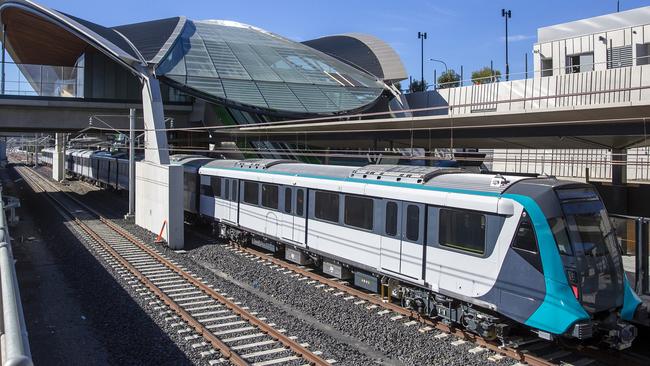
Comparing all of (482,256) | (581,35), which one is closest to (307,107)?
(581,35)

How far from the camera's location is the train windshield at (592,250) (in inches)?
361

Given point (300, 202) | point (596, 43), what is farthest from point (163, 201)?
point (596, 43)

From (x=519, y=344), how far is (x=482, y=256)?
187 centimetres

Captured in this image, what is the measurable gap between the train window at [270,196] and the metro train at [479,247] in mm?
1770

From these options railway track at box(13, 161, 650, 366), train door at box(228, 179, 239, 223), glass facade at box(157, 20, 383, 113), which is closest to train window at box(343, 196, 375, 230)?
railway track at box(13, 161, 650, 366)

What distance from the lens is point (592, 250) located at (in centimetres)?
948

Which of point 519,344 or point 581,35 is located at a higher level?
point 581,35

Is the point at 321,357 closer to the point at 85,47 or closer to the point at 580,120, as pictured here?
the point at 580,120

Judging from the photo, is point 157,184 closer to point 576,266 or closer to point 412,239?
point 412,239

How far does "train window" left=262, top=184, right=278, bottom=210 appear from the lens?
17328mm

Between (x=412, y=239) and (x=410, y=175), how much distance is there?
1.49m

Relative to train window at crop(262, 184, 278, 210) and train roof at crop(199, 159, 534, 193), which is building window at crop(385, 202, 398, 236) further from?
train window at crop(262, 184, 278, 210)

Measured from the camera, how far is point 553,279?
8.98 m

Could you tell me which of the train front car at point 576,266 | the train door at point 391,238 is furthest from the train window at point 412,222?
the train front car at point 576,266
